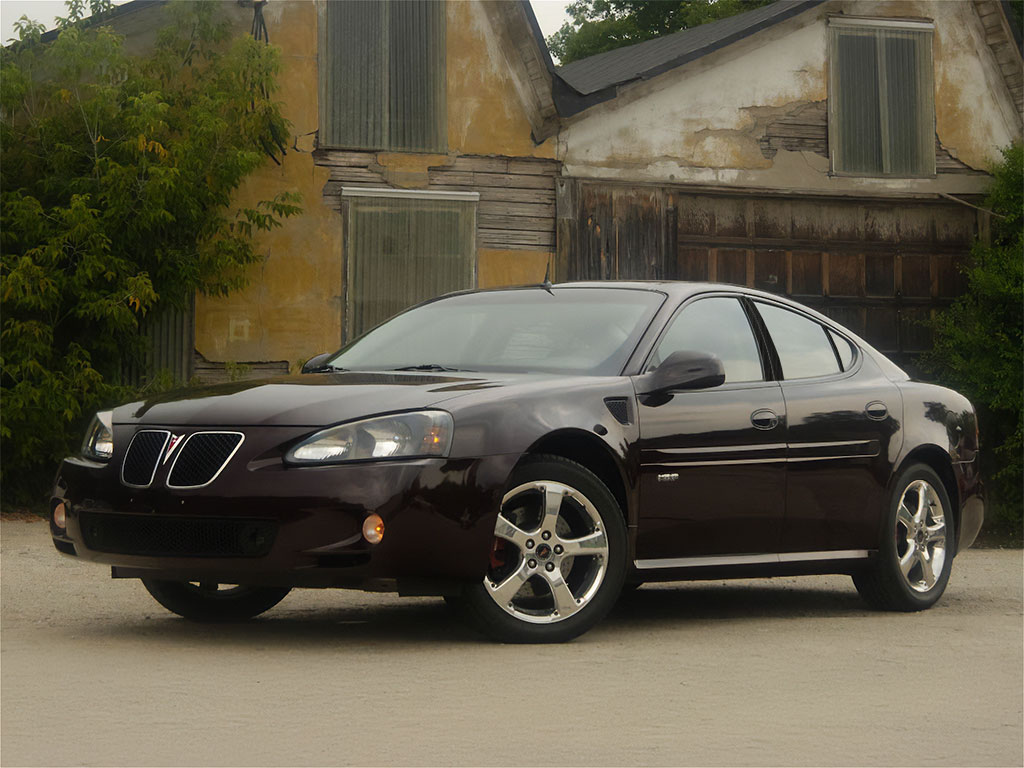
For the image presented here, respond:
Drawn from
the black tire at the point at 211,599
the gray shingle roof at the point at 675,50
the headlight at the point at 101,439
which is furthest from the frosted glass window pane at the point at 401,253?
the headlight at the point at 101,439

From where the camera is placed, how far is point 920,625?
7773 mm

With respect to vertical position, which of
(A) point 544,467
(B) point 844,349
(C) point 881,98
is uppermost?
(C) point 881,98

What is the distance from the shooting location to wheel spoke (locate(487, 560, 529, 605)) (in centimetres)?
647

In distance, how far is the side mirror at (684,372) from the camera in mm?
7016

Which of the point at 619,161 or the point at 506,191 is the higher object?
the point at 619,161

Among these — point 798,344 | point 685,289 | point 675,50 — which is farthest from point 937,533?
point 675,50

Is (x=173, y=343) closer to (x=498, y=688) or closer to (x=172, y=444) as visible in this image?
(x=172, y=444)

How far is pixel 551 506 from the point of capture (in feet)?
21.5

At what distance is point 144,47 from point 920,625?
409 inches

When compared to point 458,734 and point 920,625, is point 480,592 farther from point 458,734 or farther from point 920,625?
point 920,625

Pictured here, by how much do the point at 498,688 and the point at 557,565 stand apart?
1.11 m

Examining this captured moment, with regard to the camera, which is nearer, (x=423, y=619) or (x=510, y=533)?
(x=510, y=533)

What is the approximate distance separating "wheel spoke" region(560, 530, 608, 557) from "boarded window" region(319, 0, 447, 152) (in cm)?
1024

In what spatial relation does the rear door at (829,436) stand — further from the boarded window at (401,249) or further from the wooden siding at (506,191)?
the wooden siding at (506,191)
